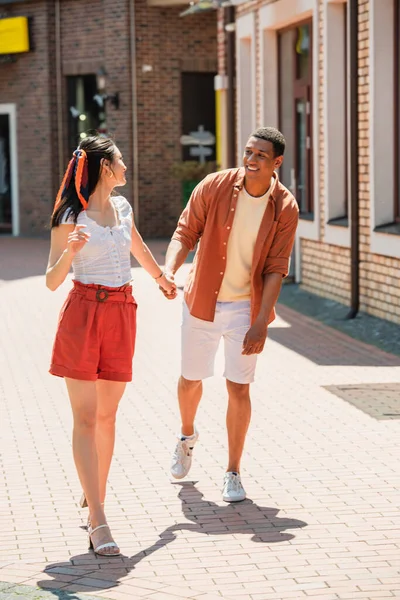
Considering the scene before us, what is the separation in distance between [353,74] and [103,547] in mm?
8952

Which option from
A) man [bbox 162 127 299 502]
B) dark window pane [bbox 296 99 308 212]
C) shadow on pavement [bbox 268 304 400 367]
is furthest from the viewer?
dark window pane [bbox 296 99 308 212]

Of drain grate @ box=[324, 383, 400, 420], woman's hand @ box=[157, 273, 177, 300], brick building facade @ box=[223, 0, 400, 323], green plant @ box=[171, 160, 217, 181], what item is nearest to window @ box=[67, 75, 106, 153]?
green plant @ box=[171, 160, 217, 181]

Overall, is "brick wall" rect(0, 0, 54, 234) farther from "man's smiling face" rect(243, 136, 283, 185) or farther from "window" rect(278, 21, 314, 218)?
"man's smiling face" rect(243, 136, 283, 185)

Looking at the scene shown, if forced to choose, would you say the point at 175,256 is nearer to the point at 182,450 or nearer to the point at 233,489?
the point at 182,450

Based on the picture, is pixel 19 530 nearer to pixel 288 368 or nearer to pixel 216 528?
pixel 216 528

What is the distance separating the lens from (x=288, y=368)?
35.3ft

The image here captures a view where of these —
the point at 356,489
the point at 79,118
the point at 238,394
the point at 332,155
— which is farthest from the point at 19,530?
the point at 79,118

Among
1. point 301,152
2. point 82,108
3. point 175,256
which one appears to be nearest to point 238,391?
point 175,256

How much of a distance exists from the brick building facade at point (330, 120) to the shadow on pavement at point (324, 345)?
0.66 metres

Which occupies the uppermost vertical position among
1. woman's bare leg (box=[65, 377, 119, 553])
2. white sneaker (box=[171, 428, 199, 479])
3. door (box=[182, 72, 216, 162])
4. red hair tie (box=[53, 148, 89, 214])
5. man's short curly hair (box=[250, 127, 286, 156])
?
door (box=[182, 72, 216, 162])

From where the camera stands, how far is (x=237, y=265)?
6637 mm

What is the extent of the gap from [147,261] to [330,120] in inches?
361

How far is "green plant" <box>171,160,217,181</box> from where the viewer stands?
24828 mm

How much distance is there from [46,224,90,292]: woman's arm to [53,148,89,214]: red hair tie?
0.41 ft
